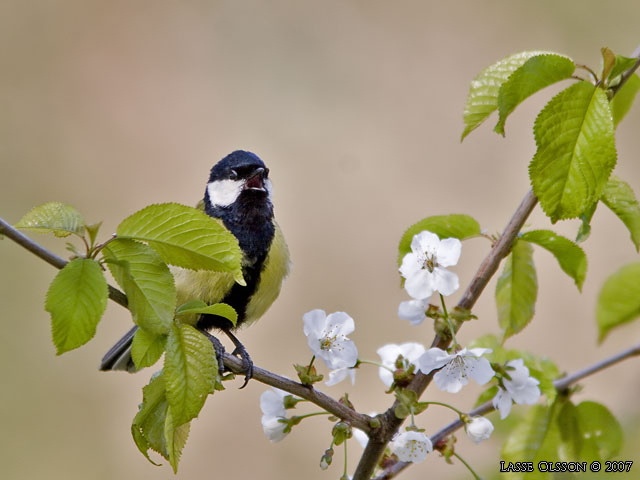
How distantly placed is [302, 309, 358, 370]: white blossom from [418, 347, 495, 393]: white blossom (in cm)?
18

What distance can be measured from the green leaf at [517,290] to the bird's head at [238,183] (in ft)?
3.64

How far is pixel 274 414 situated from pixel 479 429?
0.37m

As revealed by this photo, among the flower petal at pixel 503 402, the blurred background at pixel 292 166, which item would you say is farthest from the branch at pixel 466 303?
the blurred background at pixel 292 166

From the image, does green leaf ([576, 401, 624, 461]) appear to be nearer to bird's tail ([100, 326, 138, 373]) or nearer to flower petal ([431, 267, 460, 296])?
flower petal ([431, 267, 460, 296])

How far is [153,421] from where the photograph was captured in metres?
1.22

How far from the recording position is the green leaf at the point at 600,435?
1.46 metres

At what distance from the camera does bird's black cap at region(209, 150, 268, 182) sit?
248 cm

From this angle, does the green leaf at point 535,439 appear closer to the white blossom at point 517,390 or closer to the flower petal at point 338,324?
the white blossom at point 517,390

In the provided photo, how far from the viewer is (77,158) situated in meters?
6.62

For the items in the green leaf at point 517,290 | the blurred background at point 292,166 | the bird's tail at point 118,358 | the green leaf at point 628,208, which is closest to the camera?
the green leaf at point 628,208

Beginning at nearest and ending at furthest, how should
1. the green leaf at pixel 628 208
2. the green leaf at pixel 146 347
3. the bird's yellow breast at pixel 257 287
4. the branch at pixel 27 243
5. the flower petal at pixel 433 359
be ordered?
1. the branch at pixel 27 243
2. the green leaf at pixel 146 347
3. the flower petal at pixel 433 359
4. the green leaf at pixel 628 208
5. the bird's yellow breast at pixel 257 287

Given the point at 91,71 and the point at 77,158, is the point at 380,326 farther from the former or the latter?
the point at 91,71

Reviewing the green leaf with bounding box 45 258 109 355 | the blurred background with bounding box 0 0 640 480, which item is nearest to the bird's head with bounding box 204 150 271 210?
the green leaf with bounding box 45 258 109 355

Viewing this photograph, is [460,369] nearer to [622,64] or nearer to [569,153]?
[569,153]
